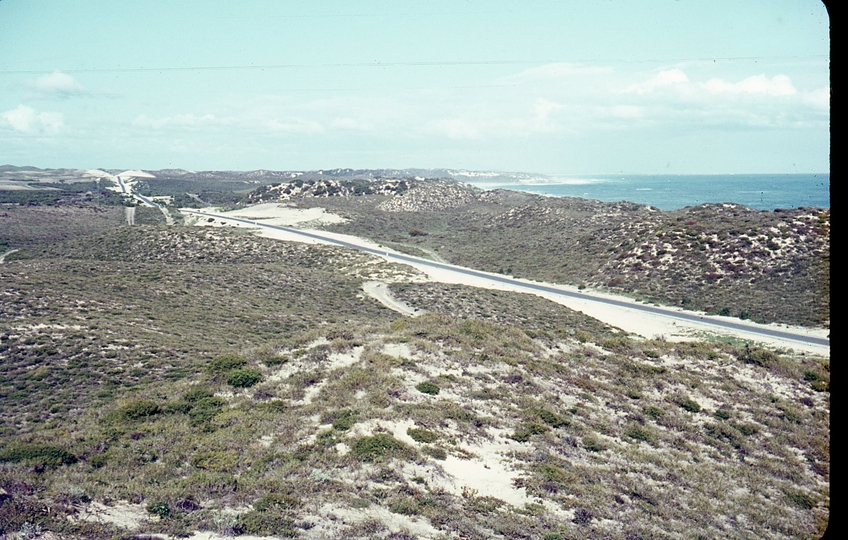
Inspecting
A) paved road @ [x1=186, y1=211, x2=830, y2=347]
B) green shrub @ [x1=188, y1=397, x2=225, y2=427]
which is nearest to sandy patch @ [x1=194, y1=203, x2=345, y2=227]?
paved road @ [x1=186, y1=211, x2=830, y2=347]

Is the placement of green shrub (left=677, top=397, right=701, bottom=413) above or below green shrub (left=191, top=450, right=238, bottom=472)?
below

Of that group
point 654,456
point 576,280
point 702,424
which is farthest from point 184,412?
point 576,280

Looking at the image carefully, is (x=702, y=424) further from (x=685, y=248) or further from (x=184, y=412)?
(x=685, y=248)

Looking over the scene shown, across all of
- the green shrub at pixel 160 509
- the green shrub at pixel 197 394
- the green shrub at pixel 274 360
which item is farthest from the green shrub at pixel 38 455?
the green shrub at pixel 274 360

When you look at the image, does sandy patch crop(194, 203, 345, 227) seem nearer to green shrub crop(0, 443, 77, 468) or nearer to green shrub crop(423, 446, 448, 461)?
green shrub crop(0, 443, 77, 468)

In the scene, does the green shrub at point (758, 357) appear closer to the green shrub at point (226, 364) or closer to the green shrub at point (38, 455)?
the green shrub at point (226, 364)
